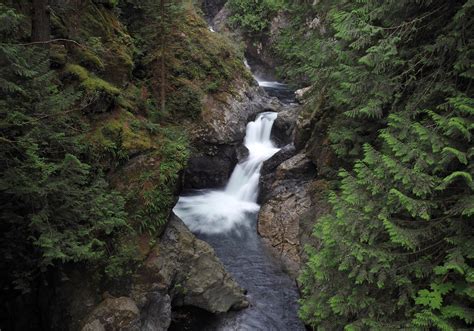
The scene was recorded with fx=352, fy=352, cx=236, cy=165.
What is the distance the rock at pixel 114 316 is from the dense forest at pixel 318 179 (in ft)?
0.51

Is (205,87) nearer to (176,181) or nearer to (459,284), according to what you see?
(176,181)

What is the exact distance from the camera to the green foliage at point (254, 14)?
98.6 feet

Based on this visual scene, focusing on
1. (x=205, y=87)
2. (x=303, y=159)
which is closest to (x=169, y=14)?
(x=205, y=87)

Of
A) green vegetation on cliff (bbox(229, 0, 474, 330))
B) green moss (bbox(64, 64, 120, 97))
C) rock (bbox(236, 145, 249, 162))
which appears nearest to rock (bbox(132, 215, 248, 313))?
green vegetation on cliff (bbox(229, 0, 474, 330))

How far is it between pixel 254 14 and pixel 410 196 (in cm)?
2821

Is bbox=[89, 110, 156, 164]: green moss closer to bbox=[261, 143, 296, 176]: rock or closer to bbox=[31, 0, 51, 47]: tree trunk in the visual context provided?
bbox=[31, 0, 51, 47]: tree trunk

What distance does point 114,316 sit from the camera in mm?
7922

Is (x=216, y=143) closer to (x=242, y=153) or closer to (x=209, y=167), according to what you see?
(x=209, y=167)

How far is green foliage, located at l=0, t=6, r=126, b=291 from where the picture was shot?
6250mm

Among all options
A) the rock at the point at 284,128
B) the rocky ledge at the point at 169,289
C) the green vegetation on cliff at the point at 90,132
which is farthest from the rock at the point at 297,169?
the rocky ledge at the point at 169,289

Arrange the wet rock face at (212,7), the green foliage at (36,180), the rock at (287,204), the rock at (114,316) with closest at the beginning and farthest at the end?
the green foliage at (36,180), the rock at (114,316), the rock at (287,204), the wet rock face at (212,7)

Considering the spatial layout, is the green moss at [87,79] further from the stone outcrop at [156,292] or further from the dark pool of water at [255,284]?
the dark pool of water at [255,284]

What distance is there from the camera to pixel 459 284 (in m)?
5.34

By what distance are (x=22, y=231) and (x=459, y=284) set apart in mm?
7907
